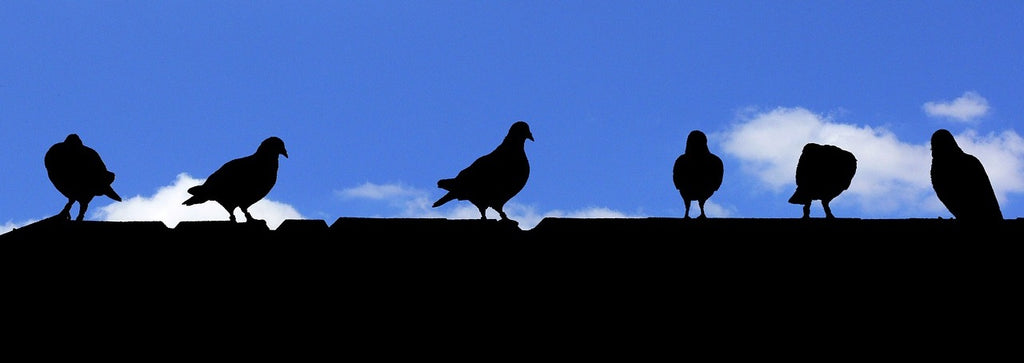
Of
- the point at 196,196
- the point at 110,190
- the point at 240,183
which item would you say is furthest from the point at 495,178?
the point at 110,190

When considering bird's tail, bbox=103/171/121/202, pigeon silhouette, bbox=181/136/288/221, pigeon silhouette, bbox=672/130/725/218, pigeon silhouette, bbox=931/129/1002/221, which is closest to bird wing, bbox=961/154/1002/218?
pigeon silhouette, bbox=931/129/1002/221

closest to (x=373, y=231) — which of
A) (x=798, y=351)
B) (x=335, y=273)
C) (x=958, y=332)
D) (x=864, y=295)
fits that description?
(x=335, y=273)

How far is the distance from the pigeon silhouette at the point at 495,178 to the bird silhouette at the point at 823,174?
1825 mm

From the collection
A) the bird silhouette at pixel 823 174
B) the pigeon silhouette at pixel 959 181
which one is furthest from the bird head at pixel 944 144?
the bird silhouette at pixel 823 174

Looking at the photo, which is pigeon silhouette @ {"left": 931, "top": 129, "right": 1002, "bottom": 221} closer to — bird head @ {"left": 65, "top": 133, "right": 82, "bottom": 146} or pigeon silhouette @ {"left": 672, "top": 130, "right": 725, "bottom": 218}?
pigeon silhouette @ {"left": 672, "top": 130, "right": 725, "bottom": 218}

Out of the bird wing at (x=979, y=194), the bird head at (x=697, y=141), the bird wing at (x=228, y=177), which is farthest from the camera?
the bird head at (x=697, y=141)

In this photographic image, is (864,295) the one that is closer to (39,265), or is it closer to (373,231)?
(373,231)

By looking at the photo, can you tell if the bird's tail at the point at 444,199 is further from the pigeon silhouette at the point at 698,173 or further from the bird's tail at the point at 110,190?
the bird's tail at the point at 110,190

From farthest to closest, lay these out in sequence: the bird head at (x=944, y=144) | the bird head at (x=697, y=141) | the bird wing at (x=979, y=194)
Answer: the bird head at (x=697, y=141) → the bird head at (x=944, y=144) → the bird wing at (x=979, y=194)

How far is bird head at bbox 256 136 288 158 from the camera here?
21.3ft

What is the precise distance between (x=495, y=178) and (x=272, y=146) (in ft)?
5.60

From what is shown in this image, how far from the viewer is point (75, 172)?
625cm

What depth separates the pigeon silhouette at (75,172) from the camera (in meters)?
6.23

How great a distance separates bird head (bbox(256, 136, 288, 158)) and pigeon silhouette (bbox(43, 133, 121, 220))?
43.5 inches
